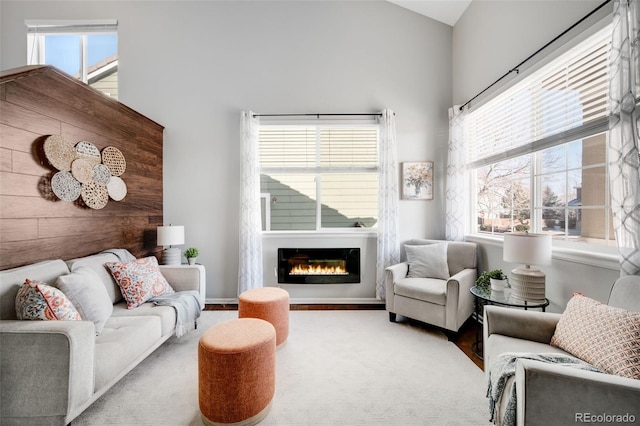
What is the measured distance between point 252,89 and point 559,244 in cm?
367

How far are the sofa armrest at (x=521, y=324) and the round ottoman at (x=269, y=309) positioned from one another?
1.57m

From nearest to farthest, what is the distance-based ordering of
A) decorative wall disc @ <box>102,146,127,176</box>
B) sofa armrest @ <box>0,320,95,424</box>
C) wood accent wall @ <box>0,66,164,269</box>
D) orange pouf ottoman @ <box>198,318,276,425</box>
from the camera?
sofa armrest @ <box>0,320,95,424</box> → orange pouf ottoman @ <box>198,318,276,425</box> → wood accent wall @ <box>0,66,164,269</box> → decorative wall disc @ <box>102,146,127,176</box>

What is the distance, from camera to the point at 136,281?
2301 millimetres

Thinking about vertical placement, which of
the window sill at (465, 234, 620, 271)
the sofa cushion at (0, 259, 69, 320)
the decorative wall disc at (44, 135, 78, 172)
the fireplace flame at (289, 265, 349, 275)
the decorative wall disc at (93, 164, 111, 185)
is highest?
the decorative wall disc at (44, 135, 78, 172)

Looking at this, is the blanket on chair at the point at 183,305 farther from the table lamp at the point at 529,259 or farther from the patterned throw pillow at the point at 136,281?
the table lamp at the point at 529,259

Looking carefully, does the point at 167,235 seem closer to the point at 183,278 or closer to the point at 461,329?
the point at 183,278

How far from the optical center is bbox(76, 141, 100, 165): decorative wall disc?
7.61ft

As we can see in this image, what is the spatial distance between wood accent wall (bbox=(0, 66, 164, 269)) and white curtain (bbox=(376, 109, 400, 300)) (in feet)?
9.46

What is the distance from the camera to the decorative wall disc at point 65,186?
6.92 feet

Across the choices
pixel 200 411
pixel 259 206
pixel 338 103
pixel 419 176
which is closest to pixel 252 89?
pixel 338 103

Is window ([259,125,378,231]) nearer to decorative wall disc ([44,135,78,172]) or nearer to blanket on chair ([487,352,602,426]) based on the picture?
decorative wall disc ([44,135,78,172])

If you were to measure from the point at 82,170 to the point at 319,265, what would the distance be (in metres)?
2.64

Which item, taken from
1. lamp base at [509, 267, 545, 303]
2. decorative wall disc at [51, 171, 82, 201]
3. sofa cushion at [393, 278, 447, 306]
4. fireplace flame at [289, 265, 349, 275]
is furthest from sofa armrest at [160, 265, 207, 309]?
lamp base at [509, 267, 545, 303]

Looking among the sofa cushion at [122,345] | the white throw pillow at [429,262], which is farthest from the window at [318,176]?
the sofa cushion at [122,345]
